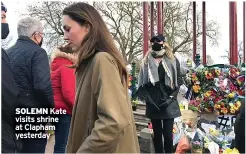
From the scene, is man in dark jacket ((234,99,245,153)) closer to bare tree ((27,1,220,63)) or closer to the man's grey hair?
the man's grey hair

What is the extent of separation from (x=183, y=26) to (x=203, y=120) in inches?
515

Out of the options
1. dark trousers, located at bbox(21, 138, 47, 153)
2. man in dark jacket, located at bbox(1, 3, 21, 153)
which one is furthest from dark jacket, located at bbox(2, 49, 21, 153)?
dark trousers, located at bbox(21, 138, 47, 153)

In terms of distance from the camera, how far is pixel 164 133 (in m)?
4.88

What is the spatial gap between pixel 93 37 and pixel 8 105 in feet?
2.85

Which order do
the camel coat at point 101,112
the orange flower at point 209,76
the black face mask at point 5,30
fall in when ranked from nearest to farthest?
the camel coat at point 101,112 → the black face mask at point 5,30 → the orange flower at point 209,76

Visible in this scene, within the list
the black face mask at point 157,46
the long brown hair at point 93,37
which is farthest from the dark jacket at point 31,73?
the black face mask at point 157,46

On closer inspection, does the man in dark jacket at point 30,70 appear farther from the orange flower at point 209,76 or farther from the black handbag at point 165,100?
the orange flower at point 209,76

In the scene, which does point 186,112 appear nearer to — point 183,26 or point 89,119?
point 89,119

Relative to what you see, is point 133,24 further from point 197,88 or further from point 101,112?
point 101,112

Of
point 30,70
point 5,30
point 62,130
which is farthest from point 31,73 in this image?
point 62,130

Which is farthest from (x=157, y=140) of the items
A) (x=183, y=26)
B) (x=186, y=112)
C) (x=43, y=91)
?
(x=183, y=26)

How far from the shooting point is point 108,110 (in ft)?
5.31

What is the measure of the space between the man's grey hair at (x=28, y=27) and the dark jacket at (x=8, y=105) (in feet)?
3.61

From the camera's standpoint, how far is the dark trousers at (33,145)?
11.4 feet
